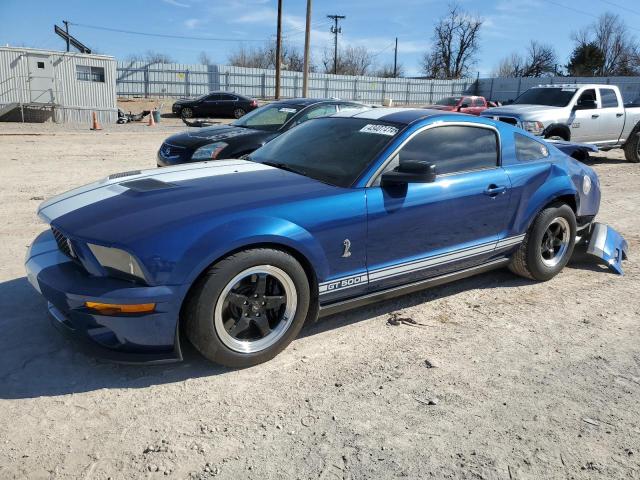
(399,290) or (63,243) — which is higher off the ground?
(63,243)

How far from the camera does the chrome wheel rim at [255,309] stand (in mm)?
3047

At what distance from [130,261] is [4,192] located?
6.28 m

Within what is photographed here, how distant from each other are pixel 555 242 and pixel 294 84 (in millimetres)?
40175

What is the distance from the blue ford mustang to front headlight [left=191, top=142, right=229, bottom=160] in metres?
2.95

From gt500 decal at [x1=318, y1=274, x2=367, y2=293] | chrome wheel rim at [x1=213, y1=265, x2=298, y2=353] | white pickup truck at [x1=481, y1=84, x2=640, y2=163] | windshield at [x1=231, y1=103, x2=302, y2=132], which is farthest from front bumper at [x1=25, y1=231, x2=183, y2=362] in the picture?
white pickup truck at [x1=481, y1=84, x2=640, y2=163]

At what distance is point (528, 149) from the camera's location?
15.3 feet

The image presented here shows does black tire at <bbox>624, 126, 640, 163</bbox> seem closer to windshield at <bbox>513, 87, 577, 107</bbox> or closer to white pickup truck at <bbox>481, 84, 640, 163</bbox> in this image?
white pickup truck at <bbox>481, 84, 640, 163</bbox>

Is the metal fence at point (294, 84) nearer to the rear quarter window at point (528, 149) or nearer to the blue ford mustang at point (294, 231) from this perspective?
the blue ford mustang at point (294, 231)

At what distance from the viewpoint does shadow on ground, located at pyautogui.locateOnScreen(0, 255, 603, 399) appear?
298 centimetres

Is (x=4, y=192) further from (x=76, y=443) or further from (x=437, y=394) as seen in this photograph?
(x=437, y=394)

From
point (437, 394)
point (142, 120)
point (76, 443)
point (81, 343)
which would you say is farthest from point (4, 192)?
point (142, 120)

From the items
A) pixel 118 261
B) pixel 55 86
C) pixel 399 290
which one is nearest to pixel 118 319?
pixel 118 261

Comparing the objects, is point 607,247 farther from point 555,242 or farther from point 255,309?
point 255,309

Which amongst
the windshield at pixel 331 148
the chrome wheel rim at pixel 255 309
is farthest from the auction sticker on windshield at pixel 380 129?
the chrome wheel rim at pixel 255 309
